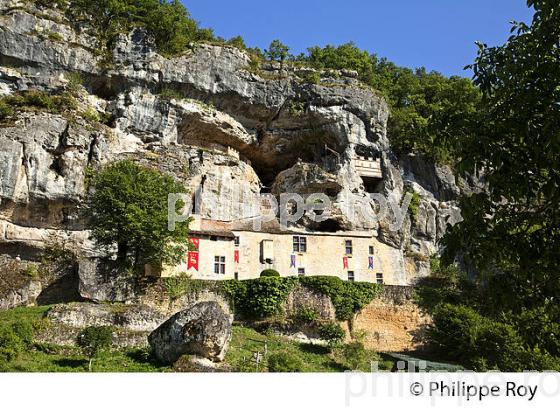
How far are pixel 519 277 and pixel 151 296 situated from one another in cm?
1936

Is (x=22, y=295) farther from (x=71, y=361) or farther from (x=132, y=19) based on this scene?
(x=132, y=19)

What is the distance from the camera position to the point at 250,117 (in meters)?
43.7

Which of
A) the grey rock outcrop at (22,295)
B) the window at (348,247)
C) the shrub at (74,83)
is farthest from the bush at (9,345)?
the shrub at (74,83)

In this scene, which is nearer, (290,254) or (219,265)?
(219,265)

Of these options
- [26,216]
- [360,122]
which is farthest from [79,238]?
[360,122]

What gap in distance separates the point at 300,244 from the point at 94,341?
18.2 meters

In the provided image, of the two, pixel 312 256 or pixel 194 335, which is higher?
pixel 312 256

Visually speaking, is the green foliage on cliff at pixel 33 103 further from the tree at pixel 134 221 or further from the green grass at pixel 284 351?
the green grass at pixel 284 351

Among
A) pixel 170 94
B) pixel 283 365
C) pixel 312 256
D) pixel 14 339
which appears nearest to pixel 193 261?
pixel 312 256

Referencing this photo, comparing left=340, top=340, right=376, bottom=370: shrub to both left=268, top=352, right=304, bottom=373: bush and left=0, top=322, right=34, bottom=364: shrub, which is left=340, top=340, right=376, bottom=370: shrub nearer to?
left=268, top=352, right=304, bottom=373: bush

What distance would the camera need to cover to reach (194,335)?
17734 mm

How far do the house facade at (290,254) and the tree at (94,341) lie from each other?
1269 centimetres

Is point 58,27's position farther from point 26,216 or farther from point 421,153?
point 421,153

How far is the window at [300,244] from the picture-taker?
1361 inches
